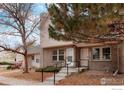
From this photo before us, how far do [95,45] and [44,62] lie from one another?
3.81 ft

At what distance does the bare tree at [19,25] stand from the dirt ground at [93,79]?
0.91 meters

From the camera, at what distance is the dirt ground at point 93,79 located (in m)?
8.22

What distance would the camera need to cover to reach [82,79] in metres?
8.28

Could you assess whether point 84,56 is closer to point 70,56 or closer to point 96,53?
point 96,53

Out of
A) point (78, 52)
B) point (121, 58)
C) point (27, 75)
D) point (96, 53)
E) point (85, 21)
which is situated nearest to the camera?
point (85, 21)

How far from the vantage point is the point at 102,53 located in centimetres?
934

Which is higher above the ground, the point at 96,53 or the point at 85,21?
the point at 85,21

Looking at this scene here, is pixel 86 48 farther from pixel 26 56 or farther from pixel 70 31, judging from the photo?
pixel 26 56

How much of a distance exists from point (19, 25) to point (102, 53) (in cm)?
208

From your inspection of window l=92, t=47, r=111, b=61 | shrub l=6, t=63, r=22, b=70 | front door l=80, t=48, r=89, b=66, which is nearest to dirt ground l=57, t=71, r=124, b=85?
front door l=80, t=48, r=89, b=66

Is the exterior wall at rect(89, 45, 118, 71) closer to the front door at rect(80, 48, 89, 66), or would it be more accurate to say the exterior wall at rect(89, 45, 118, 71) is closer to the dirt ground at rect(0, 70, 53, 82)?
the front door at rect(80, 48, 89, 66)

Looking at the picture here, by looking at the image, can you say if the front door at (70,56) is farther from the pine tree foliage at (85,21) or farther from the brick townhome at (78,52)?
the pine tree foliage at (85,21)

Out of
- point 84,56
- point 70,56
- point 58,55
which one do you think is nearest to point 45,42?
point 58,55

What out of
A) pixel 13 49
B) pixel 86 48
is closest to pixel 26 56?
pixel 13 49
